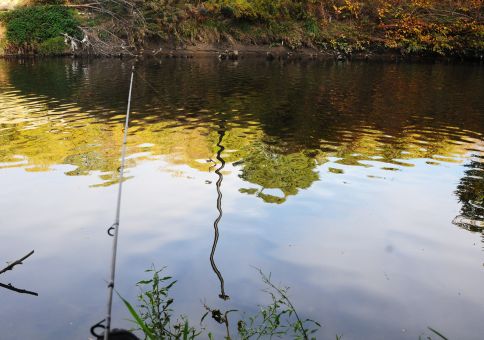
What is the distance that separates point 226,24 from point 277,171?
24921mm

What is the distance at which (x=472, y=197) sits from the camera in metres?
7.26

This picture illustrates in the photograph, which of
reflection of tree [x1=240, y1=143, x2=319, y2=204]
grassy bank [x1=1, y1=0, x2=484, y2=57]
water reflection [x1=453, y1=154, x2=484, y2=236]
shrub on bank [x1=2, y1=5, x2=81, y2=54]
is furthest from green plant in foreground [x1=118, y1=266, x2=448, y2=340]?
shrub on bank [x1=2, y1=5, x2=81, y2=54]

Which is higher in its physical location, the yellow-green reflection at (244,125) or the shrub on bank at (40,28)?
the shrub on bank at (40,28)

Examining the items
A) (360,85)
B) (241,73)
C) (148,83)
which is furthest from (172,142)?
(241,73)

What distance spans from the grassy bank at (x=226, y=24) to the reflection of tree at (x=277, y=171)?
22282mm

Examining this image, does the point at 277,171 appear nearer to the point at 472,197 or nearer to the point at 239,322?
the point at 472,197

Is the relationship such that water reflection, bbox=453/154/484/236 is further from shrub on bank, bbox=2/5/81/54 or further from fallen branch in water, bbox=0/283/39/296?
shrub on bank, bbox=2/5/81/54

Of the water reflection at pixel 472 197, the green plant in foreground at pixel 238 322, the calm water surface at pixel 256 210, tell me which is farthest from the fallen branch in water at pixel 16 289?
the water reflection at pixel 472 197

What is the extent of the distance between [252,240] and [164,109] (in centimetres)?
965

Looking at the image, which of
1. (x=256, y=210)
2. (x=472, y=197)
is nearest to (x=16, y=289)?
(x=256, y=210)

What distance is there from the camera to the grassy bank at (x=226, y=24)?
29.9 m

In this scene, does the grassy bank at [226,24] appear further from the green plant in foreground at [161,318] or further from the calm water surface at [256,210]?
the green plant in foreground at [161,318]

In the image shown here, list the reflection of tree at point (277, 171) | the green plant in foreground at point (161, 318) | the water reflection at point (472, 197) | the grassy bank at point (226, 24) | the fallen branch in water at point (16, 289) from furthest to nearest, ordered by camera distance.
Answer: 1. the grassy bank at point (226, 24)
2. the reflection of tree at point (277, 171)
3. the water reflection at point (472, 197)
4. the fallen branch in water at point (16, 289)
5. the green plant in foreground at point (161, 318)

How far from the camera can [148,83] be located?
19.9 m
